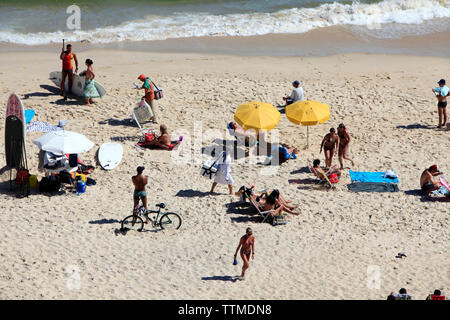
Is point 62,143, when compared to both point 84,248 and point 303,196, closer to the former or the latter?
point 84,248

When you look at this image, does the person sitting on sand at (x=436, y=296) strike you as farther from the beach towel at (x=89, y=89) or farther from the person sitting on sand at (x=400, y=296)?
the beach towel at (x=89, y=89)

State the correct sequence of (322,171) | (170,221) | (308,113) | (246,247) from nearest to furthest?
(246,247) < (170,221) < (322,171) < (308,113)

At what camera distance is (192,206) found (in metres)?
15.3

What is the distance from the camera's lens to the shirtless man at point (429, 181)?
15.7 metres

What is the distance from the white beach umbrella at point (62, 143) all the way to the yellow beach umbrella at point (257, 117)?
3731 mm

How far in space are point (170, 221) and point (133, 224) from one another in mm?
735

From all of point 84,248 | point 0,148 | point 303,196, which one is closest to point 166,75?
point 0,148

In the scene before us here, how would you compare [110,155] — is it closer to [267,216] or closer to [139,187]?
[139,187]

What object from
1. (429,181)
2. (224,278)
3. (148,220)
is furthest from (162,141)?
(429,181)

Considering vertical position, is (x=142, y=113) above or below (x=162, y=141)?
above

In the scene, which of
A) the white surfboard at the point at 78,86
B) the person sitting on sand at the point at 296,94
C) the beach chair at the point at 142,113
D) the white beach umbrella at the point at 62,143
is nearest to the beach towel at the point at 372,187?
the person sitting on sand at the point at 296,94

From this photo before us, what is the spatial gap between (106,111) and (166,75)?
3.16 m

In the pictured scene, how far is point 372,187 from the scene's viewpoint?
53.3 feet
